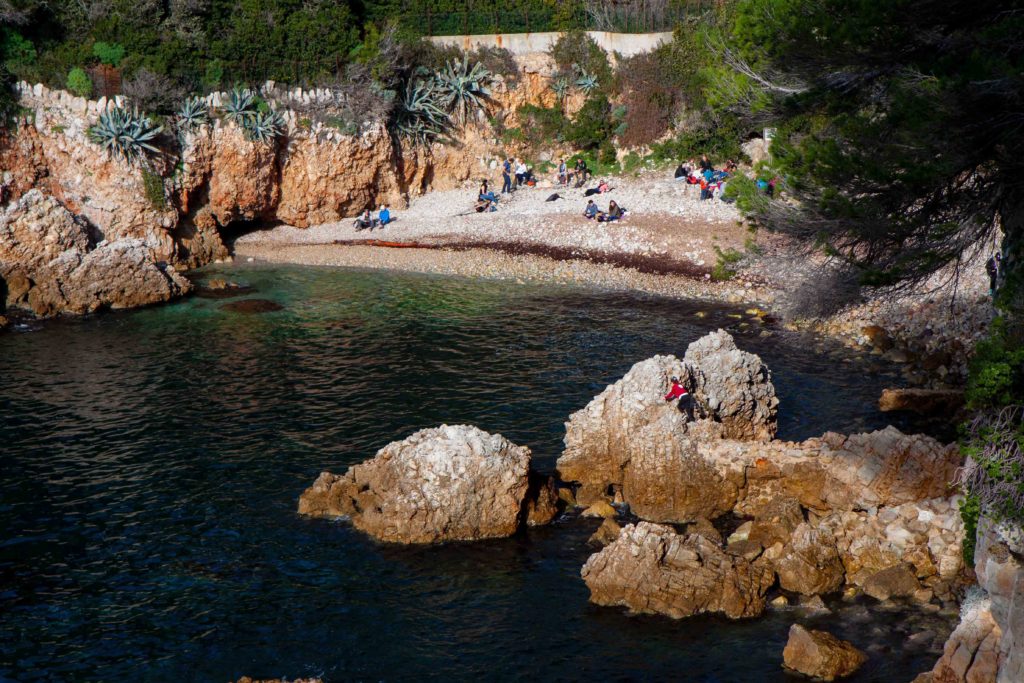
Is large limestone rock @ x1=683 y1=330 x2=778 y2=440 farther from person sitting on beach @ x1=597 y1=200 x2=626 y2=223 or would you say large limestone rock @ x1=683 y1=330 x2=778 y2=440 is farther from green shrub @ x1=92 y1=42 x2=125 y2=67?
green shrub @ x1=92 y1=42 x2=125 y2=67

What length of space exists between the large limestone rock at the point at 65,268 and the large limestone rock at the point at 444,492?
22958 mm

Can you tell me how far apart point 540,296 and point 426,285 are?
553cm

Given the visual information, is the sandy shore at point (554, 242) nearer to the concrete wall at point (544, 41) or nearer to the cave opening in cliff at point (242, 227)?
the cave opening in cliff at point (242, 227)

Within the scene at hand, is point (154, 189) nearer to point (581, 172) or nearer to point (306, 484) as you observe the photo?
point (581, 172)

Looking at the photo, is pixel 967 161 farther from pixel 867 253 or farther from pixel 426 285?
pixel 426 285

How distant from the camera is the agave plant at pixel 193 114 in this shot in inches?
1832

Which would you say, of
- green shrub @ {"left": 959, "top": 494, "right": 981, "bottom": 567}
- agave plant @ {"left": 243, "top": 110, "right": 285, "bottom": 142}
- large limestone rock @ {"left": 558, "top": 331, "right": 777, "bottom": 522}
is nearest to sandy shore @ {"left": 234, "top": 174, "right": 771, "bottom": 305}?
agave plant @ {"left": 243, "top": 110, "right": 285, "bottom": 142}

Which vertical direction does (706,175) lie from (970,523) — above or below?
above

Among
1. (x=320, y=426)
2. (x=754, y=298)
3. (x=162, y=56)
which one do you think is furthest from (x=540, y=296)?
(x=162, y=56)

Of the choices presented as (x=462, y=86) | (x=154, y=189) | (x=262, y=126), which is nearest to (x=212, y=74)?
(x=262, y=126)

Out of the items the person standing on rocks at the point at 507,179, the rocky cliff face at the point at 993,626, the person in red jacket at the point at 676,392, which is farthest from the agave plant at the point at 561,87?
the rocky cliff face at the point at 993,626

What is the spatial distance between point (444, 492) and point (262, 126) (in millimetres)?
33027

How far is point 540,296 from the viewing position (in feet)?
130

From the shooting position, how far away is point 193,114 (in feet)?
153
